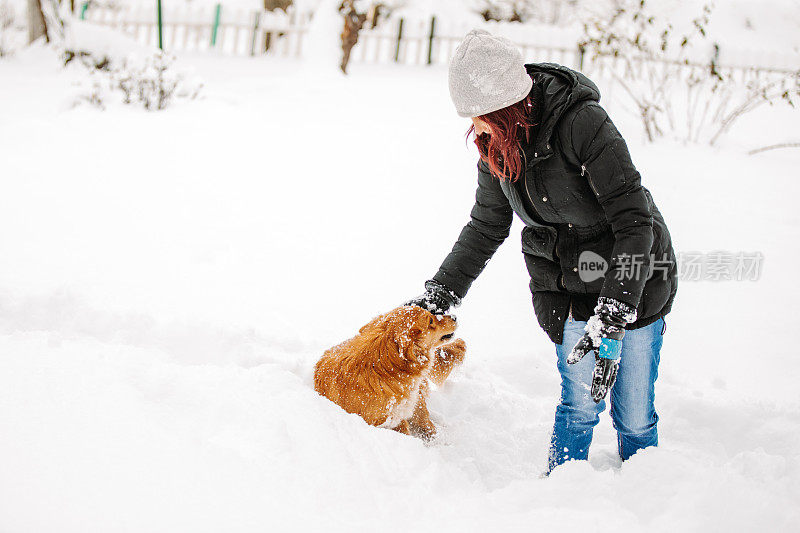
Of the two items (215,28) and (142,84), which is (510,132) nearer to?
(142,84)

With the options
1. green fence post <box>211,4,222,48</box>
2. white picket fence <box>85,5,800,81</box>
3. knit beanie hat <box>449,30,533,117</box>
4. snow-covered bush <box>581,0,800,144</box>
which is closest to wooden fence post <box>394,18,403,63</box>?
white picket fence <box>85,5,800,81</box>

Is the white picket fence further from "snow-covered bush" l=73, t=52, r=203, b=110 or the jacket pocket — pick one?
the jacket pocket

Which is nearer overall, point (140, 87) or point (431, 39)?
point (140, 87)

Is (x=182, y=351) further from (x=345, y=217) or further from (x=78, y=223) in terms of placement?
(x=345, y=217)

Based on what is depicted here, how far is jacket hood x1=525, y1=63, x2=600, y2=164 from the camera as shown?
1713mm

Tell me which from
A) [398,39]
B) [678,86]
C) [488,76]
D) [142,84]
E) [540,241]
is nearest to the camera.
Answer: [488,76]

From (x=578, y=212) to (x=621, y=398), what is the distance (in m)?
0.72

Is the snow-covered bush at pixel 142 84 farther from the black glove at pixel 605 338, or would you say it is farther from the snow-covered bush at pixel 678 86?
the black glove at pixel 605 338

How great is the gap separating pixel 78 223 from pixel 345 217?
2041 millimetres

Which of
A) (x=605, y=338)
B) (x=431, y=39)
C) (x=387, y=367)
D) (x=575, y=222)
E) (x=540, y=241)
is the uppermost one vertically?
(x=431, y=39)

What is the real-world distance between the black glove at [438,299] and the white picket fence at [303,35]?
29.6ft

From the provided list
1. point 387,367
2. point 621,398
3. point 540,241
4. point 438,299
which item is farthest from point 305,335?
point 621,398

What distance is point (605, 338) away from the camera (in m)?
1.74

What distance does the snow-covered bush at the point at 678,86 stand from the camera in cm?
654
